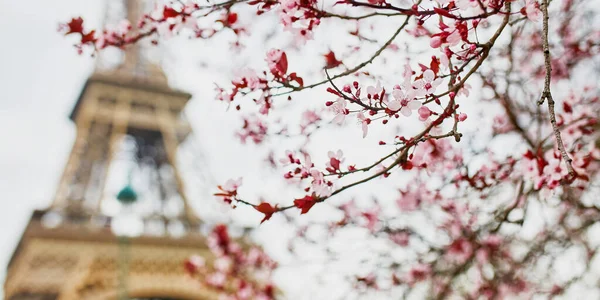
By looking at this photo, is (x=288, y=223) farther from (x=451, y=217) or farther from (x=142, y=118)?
(x=142, y=118)

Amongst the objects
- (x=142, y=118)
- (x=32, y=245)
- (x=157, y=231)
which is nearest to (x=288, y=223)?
(x=32, y=245)

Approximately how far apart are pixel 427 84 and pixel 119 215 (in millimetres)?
8260

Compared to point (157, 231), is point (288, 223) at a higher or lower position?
lower

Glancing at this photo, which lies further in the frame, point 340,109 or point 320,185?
point 320,185

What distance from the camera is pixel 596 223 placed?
3348 mm

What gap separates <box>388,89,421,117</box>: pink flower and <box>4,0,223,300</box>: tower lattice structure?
7.46 meters

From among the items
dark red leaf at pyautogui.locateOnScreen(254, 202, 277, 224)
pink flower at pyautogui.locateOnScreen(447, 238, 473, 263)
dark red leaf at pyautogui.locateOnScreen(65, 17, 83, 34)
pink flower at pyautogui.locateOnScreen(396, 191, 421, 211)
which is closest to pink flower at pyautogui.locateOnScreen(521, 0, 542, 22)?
dark red leaf at pyautogui.locateOnScreen(254, 202, 277, 224)

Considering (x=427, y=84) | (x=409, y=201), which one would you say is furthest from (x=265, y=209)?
(x=409, y=201)

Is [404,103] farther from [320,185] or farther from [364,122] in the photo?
[320,185]

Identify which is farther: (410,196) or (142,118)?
(142,118)

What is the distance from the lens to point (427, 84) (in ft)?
5.36

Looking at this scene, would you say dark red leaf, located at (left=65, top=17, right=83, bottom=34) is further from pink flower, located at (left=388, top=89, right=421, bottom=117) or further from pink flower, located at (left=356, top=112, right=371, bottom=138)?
pink flower, located at (left=388, top=89, right=421, bottom=117)

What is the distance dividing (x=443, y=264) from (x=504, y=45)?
1.76 m

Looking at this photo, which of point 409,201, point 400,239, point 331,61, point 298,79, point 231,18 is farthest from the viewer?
point 400,239
